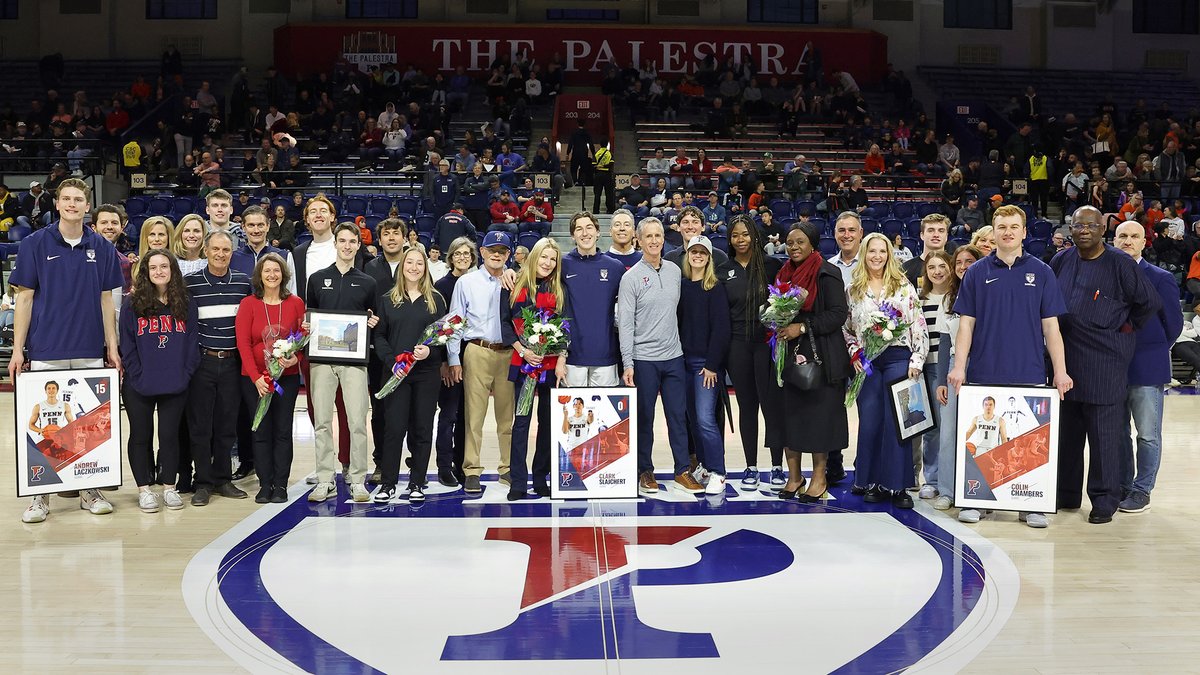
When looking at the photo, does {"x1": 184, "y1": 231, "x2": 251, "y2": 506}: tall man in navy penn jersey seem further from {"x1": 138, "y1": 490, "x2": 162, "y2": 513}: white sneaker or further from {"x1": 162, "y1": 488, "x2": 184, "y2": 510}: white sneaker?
{"x1": 138, "y1": 490, "x2": 162, "y2": 513}: white sneaker

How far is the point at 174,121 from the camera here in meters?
22.5

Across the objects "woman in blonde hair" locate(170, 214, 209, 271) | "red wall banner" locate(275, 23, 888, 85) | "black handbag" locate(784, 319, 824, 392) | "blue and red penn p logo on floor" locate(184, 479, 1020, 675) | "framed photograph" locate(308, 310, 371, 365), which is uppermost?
"red wall banner" locate(275, 23, 888, 85)

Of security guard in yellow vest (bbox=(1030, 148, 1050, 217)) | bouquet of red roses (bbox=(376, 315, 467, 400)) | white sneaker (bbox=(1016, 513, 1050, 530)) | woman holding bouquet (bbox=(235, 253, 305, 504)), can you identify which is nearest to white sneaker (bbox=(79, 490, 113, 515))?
woman holding bouquet (bbox=(235, 253, 305, 504))

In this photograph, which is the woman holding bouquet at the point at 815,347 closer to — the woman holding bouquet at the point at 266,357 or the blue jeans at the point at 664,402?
the blue jeans at the point at 664,402

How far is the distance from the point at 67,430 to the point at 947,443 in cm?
526

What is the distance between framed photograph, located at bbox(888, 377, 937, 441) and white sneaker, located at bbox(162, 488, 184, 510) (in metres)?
4.35

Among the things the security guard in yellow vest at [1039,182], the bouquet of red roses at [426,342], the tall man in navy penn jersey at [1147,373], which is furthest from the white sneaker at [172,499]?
the security guard in yellow vest at [1039,182]

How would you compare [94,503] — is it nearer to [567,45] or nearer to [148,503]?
[148,503]

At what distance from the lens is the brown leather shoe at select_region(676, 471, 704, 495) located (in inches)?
279

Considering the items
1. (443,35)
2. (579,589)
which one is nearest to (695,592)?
(579,589)

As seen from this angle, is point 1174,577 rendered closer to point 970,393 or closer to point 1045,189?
point 970,393

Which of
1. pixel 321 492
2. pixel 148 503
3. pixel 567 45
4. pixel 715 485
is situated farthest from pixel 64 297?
pixel 567 45

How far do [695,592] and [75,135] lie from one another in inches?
746

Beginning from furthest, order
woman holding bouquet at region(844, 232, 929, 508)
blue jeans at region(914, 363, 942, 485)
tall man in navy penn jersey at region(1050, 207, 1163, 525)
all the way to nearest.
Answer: blue jeans at region(914, 363, 942, 485) → woman holding bouquet at region(844, 232, 929, 508) → tall man in navy penn jersey at region(1050, 207, 1163, 525)
